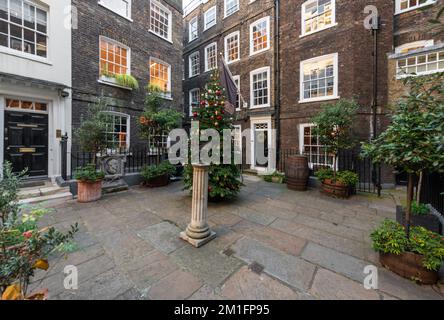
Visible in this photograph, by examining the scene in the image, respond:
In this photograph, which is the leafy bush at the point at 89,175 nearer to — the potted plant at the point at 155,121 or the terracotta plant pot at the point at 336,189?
the potted plant at the point at 155,121

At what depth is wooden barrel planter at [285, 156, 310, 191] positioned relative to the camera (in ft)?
22.9

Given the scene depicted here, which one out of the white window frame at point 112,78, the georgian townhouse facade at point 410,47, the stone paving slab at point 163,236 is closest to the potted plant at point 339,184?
the georgian townhouse facade at point 410,47

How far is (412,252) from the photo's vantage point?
2.41 meters

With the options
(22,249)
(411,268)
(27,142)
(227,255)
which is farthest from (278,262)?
(27,142)

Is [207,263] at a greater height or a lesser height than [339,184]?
lesser

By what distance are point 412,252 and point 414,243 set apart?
12 centimetres

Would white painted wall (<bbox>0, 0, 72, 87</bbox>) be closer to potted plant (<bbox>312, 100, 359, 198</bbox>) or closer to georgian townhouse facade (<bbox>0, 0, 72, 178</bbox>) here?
georgian townhouse facade (<bbox>0, 0, 72, 178</bbox>)

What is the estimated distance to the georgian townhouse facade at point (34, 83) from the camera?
572 cm

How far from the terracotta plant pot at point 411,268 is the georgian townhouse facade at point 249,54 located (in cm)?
745

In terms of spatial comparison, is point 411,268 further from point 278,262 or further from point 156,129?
point 156,129

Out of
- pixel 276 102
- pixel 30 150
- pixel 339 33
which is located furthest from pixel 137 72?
pixel 339 33
